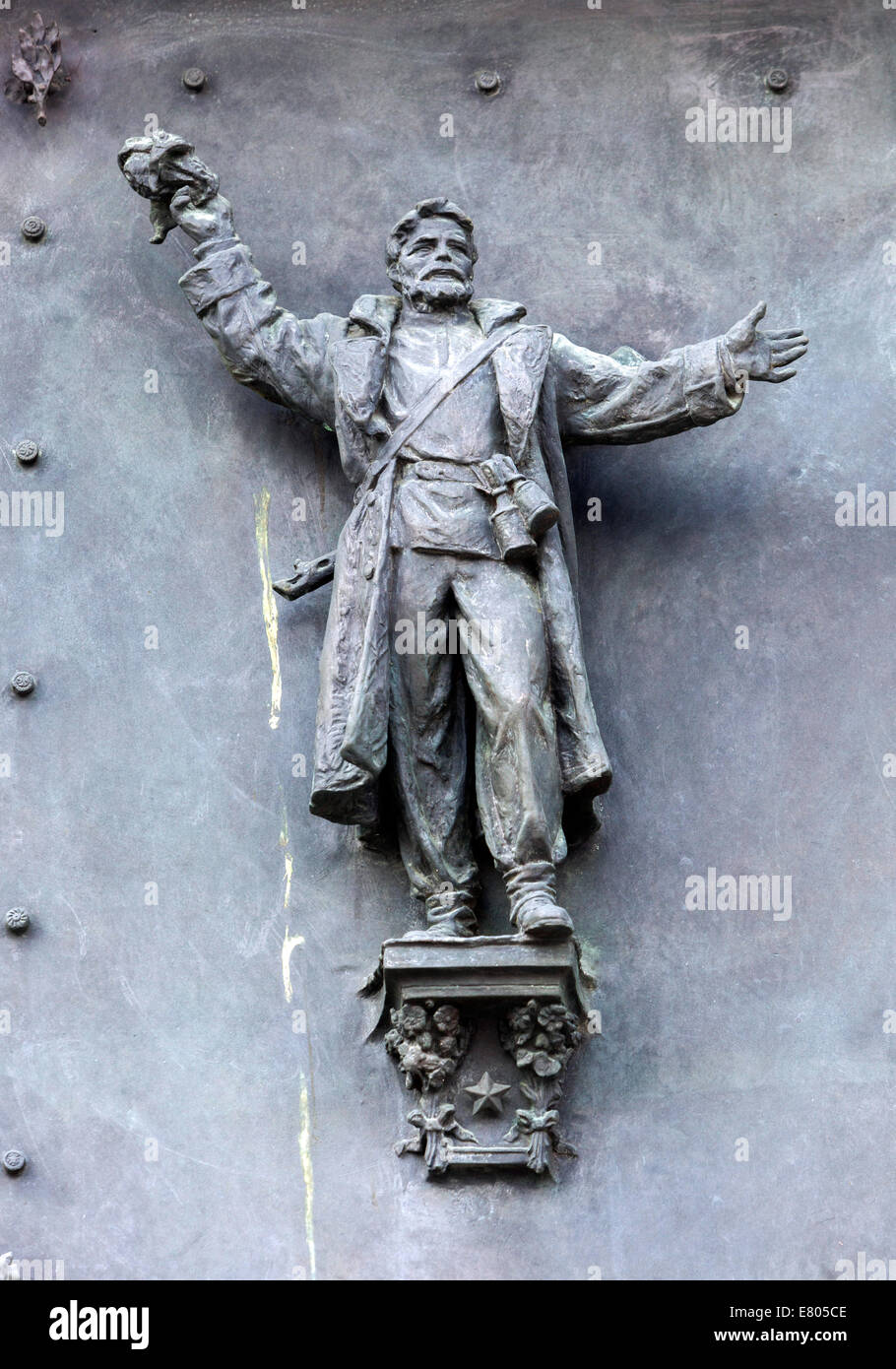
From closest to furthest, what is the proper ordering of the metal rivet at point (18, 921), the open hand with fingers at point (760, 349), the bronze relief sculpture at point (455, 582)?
the bronze relief sculpture at point (455, 582) < the metal rivet at point (18, 921) < the open hand with fingers at point (760, 349)

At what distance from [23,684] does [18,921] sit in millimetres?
879

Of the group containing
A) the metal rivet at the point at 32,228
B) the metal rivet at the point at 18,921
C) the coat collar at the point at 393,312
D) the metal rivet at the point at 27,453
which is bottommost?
the metal rivet at the point at 18,921

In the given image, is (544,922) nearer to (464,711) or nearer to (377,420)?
(464,711)

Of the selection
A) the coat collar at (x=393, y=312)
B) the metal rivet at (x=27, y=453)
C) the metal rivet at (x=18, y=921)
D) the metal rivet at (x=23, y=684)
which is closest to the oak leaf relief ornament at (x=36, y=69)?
the metal rivet at (x=27, y=453)

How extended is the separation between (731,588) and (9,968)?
2.87m

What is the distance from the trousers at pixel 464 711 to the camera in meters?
9.74

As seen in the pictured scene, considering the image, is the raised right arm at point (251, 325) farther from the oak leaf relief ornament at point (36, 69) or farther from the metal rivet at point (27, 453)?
the oak leaf relief ornament at point (36, 69)

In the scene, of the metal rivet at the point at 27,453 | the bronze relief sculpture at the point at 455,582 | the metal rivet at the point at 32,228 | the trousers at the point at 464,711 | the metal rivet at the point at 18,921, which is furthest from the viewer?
the metal rivet at the point at 32,228

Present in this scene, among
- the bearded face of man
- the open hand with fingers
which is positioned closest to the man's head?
Answer: the bearded face of man

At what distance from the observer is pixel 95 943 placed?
1013cm

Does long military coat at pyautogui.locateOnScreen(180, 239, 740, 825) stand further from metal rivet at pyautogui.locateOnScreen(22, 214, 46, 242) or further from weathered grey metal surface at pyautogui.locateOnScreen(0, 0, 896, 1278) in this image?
metal rivet at pyautogui.locateOnScreen(22, 214, 46, 242)

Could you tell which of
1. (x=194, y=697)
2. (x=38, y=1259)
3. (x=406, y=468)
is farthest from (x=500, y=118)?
(x=38, y=1259)

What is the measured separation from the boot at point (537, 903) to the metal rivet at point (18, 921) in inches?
65.9

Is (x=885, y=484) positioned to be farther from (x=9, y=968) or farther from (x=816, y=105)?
(x=9, y=968)
